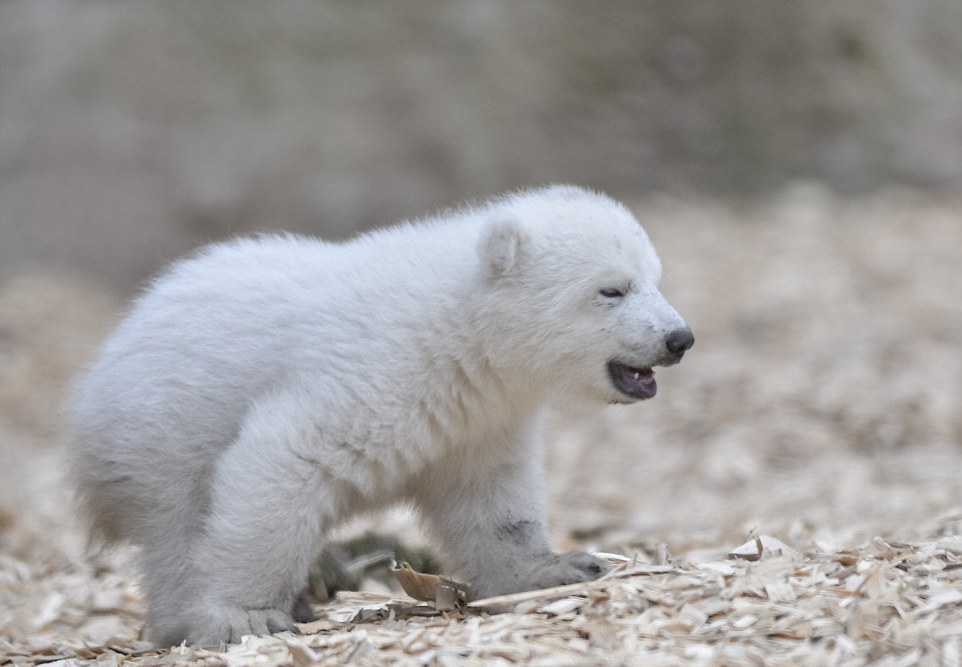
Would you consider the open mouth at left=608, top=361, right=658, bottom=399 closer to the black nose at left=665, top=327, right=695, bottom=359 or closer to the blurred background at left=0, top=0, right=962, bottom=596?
the black nose at left=665, top=327, right=695, bottom=359

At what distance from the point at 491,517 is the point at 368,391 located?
0.74 m

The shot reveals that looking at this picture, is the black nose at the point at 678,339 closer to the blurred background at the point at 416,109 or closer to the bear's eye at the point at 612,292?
the bear's eye at the point at 612,292

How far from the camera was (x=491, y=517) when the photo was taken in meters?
4.45

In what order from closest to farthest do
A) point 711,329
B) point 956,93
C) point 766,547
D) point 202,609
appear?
point 202,609
point 766,547
point 711,329
point 956,93

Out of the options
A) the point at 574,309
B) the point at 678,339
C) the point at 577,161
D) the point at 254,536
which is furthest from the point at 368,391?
the point at 577,161

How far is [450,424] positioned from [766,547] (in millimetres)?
1195

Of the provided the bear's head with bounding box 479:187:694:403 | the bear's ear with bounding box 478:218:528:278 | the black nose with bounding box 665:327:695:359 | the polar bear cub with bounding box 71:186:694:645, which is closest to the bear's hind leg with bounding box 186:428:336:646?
the polar bear cub with bounding box 71:186:694:645

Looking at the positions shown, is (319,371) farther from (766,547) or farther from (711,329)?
(711,329)

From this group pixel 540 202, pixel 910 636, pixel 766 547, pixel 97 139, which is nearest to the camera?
pixel 910 636

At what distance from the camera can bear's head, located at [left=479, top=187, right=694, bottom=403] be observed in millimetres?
4344

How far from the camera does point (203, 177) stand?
12031 millimetres

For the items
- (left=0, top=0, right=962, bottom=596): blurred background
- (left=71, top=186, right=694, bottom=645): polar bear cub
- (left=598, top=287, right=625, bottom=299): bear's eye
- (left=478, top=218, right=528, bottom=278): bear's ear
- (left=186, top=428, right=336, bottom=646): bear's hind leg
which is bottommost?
(left=186, top=428, right=336, bottom=646): bear's hind leg

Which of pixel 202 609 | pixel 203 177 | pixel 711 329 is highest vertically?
pixel 203 177

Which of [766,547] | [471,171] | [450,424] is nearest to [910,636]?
[766,547]
